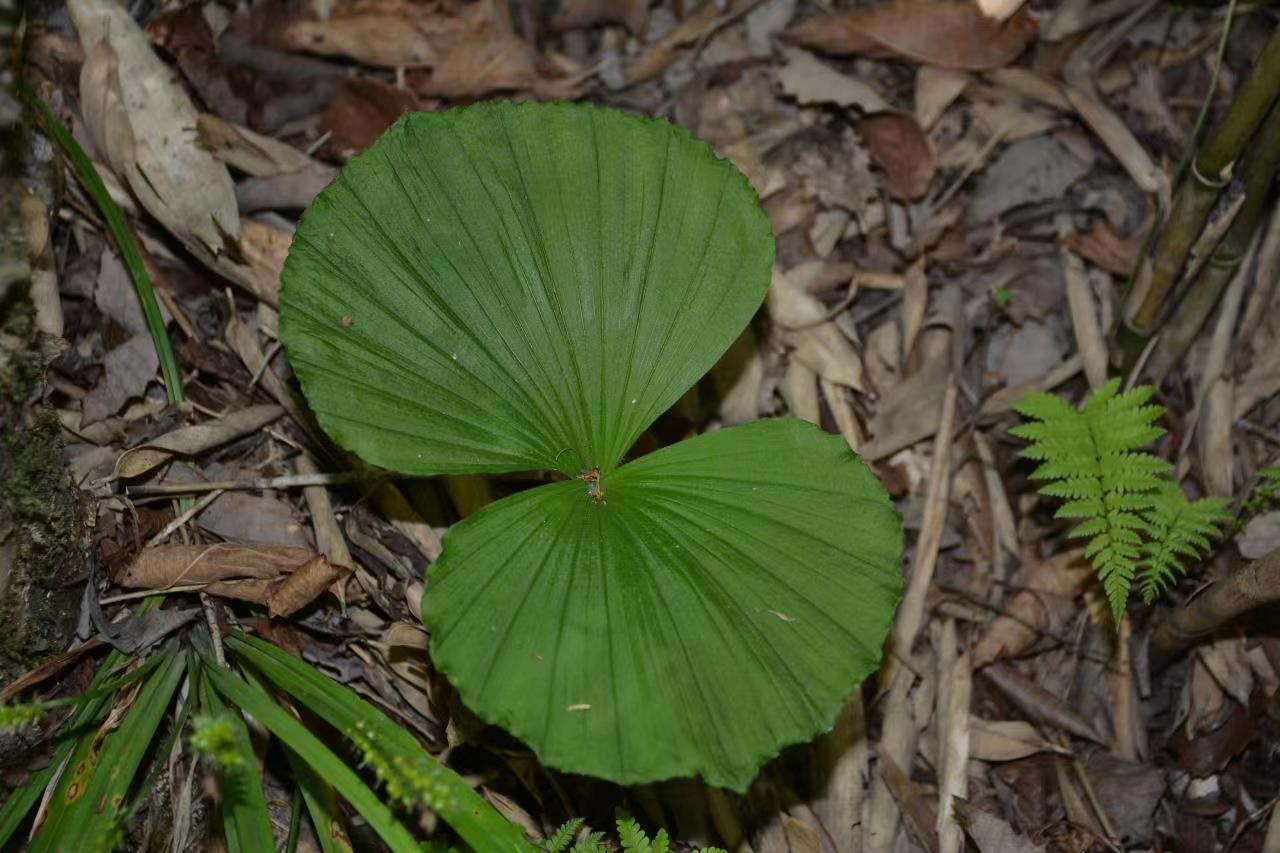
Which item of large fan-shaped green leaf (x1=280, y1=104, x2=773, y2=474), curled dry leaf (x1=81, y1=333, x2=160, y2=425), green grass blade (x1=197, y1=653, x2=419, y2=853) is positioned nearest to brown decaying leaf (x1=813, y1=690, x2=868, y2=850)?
large fan-shaped green leaf (x1=280, y1=104, x2=773, y2=474)

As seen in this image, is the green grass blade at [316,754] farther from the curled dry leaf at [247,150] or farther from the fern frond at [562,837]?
the curled dry leaf at [247,150]

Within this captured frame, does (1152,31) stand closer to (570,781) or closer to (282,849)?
(570,781)

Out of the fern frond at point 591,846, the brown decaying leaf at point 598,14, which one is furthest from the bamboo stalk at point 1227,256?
the fern frond at point 591,846

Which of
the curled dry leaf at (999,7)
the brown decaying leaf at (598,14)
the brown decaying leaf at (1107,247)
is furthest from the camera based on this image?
the brown decaying leaf at (598,14)

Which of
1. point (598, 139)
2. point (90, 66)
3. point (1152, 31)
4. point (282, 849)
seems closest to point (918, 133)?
point (1152, 31)

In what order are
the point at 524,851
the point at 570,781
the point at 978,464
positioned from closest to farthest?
the point at 524,851 < the point at 570,781 < the point at 978,464

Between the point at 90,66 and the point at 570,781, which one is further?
the point at 90,66

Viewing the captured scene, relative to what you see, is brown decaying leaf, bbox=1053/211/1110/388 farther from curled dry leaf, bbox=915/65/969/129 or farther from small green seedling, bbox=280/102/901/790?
small green seedling, bbox=280/102/901/790
